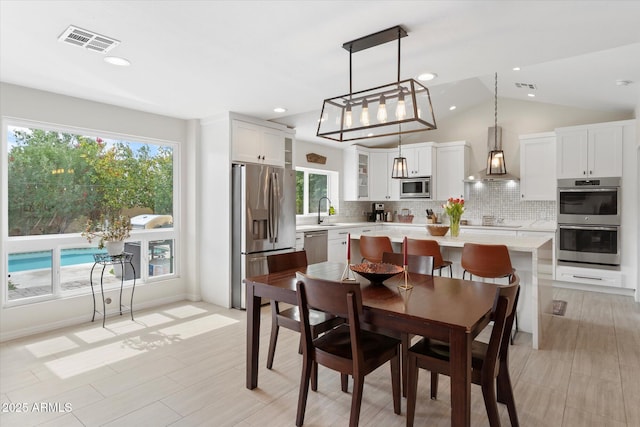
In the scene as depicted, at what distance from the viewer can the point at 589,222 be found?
5137 millimetres

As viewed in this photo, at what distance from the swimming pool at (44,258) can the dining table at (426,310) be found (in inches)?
100

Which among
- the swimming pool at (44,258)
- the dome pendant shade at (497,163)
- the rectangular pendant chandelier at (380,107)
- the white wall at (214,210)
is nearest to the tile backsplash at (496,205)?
the dome pendant shade at (497,163)

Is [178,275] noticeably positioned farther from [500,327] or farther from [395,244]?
[500,327]

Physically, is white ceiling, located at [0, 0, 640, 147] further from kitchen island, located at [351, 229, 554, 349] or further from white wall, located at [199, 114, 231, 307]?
kitchen island, located at [351, 229, 554, 349]

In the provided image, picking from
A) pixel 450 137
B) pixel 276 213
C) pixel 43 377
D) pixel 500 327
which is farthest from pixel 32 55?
pixel 450 137

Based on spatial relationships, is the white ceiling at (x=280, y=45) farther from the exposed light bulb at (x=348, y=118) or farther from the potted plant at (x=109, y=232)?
Result: the potted plant at (x=109, y=232)

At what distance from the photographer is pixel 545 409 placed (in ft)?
7.39

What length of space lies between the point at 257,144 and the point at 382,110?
9.07ft

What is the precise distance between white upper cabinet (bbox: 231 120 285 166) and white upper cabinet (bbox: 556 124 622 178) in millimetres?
4184

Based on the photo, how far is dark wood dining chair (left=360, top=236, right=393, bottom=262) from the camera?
144 inches

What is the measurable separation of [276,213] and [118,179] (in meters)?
1.90

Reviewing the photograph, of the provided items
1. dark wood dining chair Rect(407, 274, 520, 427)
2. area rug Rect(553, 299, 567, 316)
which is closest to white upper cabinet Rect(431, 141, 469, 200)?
area rug Rect(553, 299, 567, 316)

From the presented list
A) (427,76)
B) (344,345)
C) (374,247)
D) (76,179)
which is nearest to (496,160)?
(427,76)

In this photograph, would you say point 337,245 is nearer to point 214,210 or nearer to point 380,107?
point 214,210
